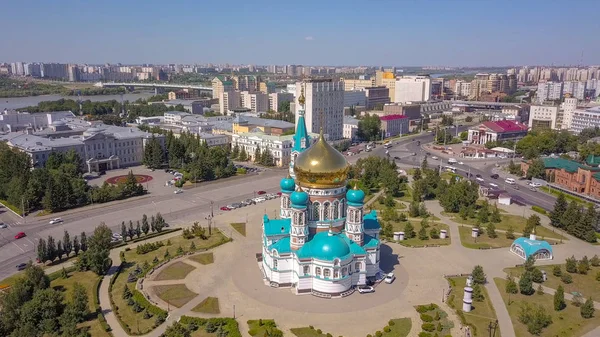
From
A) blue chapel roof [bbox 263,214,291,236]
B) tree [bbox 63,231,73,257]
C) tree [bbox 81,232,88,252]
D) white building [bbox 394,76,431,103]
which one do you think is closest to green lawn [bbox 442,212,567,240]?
blue chapel roof [bbox 263,214,291,236]

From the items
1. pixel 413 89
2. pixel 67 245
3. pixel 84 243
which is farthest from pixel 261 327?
pixel 413 89

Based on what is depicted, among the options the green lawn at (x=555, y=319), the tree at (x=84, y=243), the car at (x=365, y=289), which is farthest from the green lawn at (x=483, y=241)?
the tree at (x=84, y=243)

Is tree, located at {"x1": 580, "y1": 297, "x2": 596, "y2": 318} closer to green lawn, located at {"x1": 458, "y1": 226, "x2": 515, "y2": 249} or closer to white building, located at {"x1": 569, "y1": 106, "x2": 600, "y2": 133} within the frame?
green lawn, located at {"x1": 458, "y1": 226, "x2": 515, "y2": 249}

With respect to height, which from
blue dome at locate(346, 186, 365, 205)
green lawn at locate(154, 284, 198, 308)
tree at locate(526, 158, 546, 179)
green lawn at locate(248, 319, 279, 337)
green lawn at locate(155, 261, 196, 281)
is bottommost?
green lawn at locate(154, 284, 198, 308)

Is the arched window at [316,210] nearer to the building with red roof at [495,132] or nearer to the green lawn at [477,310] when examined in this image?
the green lawn at [477,310]

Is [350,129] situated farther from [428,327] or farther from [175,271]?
[428,327]
